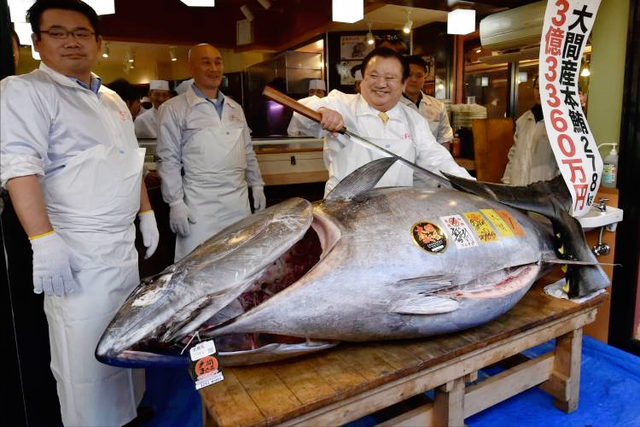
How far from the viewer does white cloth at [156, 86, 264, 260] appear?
3336 millimetres

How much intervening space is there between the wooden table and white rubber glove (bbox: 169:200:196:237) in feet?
6.03

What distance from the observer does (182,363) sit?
151 centimetres

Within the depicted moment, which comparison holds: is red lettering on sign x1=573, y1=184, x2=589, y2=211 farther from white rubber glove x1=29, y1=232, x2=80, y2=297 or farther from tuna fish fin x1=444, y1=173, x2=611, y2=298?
white rubber glove x1=29, y1=232, x2=80, y2=297

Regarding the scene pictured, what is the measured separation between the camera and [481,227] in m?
1.94

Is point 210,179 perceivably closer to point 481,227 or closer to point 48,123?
point 48,123

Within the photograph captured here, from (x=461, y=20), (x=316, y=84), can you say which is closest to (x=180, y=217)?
(x=461, y=20)

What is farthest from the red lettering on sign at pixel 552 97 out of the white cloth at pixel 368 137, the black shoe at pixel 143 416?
the black shoe at pixel 143 416

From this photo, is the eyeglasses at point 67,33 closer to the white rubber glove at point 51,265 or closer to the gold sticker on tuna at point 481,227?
Result: the white rubber glove at point 51,265

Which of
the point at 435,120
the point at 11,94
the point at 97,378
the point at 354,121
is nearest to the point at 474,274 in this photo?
the point at 354,121

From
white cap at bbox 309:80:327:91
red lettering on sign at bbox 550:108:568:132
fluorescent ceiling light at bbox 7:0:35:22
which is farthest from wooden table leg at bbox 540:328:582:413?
white cap at bbox 309:80:327:91

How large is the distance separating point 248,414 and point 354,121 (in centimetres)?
181

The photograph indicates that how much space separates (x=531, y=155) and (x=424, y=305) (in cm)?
319

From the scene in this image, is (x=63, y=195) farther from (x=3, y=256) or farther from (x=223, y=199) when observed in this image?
(x=223, y=199)

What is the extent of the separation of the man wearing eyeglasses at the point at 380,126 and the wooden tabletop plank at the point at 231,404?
1518mm
